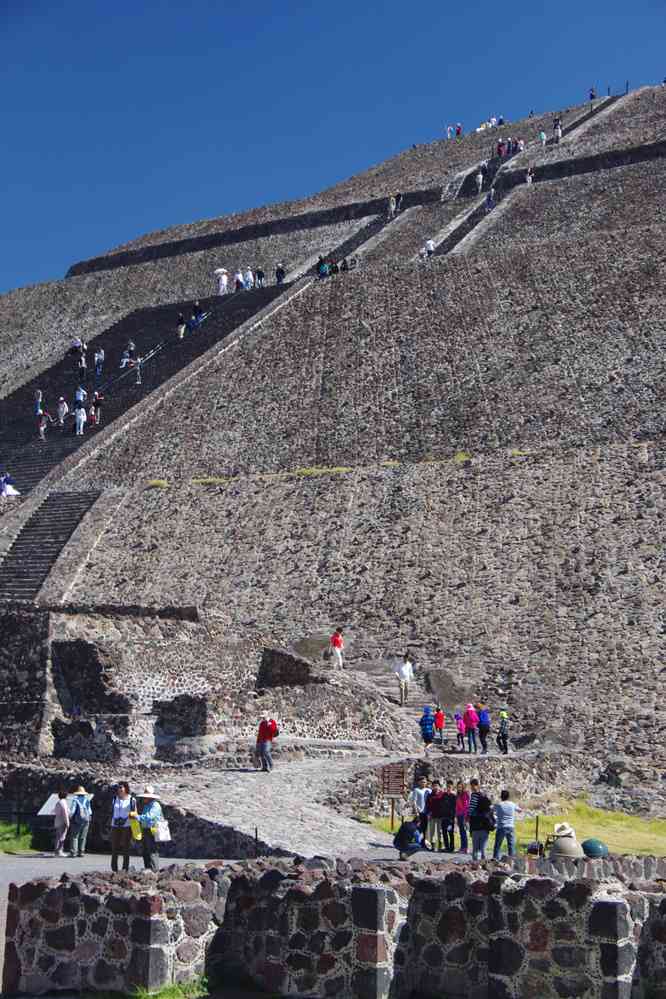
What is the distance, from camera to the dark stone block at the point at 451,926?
7820mm

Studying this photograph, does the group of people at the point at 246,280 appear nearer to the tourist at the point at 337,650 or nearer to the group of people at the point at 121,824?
the tourist at the point at 337,650

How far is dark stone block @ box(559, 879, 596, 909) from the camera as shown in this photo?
23.8 feet

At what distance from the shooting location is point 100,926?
829 cm

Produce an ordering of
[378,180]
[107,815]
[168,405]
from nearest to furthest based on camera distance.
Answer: [107,815]
[168,405]
[378,180]

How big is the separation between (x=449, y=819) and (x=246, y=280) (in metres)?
34.1

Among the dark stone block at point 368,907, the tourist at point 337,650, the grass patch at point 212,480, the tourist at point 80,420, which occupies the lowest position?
the dark stone block at point 368,907

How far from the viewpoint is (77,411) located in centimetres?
3562

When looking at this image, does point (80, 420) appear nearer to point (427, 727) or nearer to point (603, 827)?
point (427, 727)

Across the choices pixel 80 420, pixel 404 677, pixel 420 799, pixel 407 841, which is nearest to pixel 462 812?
pixel 420 799

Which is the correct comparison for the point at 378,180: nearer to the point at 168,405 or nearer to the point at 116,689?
the point at 168,405

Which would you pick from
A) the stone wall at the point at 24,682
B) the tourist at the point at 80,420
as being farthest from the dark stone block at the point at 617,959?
the tourist at the point at 80,420

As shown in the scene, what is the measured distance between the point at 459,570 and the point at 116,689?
699 cm

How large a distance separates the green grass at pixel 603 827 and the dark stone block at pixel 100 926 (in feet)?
25.8

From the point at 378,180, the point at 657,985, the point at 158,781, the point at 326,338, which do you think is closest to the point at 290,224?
the point at 378,180
